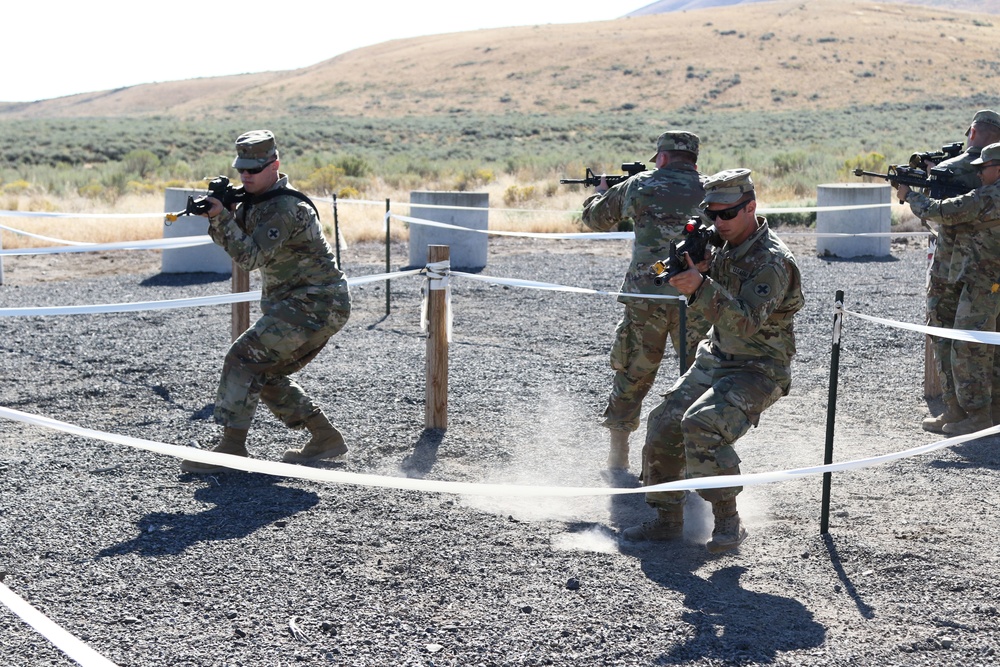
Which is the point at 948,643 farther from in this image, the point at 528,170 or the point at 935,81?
the point at 935,81

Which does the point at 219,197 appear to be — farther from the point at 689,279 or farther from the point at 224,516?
the point at 689,279

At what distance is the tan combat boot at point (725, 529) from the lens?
480cm

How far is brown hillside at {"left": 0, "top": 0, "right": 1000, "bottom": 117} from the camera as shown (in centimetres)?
7038

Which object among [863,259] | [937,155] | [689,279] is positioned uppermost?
[937,155]

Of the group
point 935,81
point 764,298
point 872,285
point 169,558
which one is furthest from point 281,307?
point 935,81

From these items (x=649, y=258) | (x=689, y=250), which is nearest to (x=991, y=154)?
(x=649, y=258)

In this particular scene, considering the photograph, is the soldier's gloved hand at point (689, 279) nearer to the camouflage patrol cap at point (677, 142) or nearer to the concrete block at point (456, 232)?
the camouflage patrol cap at point (677, 142)

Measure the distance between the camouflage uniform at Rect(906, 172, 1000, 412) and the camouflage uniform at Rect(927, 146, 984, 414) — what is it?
0.13 metres

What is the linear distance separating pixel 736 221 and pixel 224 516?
2806 mm

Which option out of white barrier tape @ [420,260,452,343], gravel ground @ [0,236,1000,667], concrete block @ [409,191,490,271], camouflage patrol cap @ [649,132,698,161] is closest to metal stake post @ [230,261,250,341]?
gravel ground @ [0,236,1000,667]

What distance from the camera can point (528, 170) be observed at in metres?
30.8

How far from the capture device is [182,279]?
13.9 meters

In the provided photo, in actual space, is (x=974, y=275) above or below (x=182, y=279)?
above

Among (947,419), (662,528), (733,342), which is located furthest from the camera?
(947,419)
